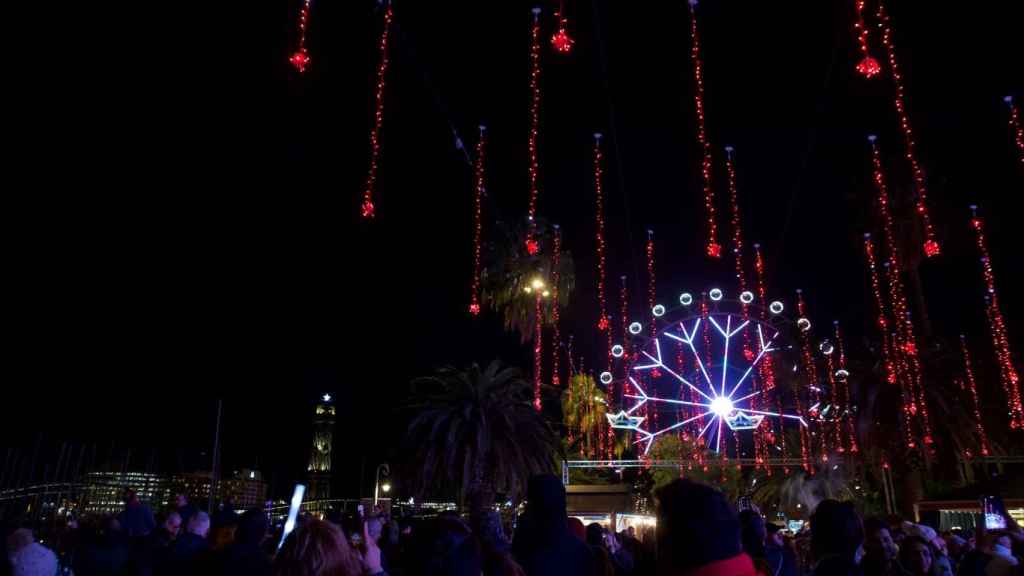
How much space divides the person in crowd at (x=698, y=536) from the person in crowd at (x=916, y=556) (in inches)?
190

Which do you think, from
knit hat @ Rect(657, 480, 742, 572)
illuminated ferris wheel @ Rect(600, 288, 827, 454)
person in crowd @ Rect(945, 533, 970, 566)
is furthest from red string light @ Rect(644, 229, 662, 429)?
knit hat @ Rect(657, 480, 742, 572)

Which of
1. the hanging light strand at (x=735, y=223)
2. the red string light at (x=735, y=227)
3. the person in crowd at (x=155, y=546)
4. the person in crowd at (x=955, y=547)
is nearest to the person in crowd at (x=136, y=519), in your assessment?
the person in crowd at (x=155, y=546)

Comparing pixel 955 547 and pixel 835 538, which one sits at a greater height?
pixel 835 538

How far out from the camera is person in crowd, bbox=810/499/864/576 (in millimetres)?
3270

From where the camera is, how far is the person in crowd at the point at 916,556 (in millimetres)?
6000

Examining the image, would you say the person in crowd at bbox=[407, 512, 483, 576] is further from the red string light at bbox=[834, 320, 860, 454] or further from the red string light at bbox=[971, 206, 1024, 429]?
the red string light at bbox=[834, 320, 860, 454]

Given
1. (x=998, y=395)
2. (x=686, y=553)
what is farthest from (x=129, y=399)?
(x=998, y=395)

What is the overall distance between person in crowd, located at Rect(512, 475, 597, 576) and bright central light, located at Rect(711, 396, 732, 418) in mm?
20888

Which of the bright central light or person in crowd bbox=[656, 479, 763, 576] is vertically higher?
the bright central light

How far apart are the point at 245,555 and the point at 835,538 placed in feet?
10.7

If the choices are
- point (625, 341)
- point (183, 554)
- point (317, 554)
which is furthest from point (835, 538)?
point (625, 341)

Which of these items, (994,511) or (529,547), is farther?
(994,511)

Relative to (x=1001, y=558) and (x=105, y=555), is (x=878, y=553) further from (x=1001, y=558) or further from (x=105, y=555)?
(x=105, y=555)

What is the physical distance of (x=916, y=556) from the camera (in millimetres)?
6059
